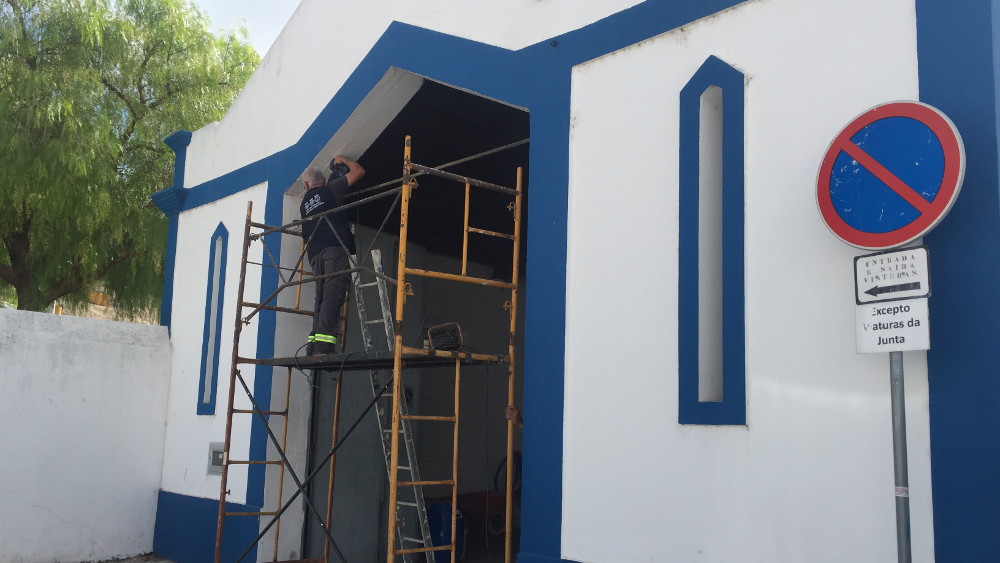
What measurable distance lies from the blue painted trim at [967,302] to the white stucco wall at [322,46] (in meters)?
2.48

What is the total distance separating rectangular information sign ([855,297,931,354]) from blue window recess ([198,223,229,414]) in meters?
8.18

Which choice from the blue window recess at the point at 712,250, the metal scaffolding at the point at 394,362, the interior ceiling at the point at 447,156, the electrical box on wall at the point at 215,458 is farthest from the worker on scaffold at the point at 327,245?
the blue window recess at the point at 712,250

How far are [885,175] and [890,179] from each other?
0.04m

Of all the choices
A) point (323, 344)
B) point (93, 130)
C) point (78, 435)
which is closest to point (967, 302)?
point (323, 344)

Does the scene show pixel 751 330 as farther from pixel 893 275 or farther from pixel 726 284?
pixel 893 275

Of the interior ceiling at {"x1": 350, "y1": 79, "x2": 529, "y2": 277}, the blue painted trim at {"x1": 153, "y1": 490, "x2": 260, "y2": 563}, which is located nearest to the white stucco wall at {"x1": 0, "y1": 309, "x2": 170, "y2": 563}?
the blue painted trim at {"x1": 153, "y1": 490, "x2": 260, "y2": 563}

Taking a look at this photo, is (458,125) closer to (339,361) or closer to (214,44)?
(339,361)

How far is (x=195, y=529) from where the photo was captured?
10.3 m

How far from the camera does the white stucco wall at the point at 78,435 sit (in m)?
10.0

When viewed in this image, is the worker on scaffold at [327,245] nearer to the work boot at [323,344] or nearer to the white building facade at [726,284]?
the work boot at [323,344]

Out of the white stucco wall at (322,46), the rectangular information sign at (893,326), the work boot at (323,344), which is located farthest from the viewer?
the work boot at (323,344)

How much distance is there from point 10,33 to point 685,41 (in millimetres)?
13688

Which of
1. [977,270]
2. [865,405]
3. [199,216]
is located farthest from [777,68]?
[199,216]

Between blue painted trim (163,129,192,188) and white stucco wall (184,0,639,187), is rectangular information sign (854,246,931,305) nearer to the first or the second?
white stucco wall (184,0,639,187)
